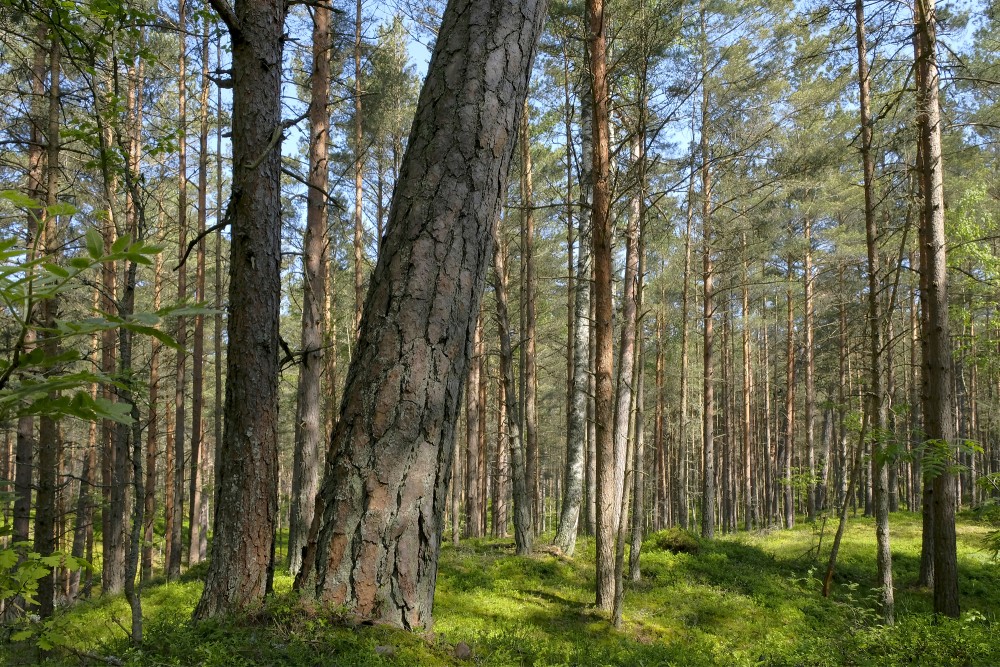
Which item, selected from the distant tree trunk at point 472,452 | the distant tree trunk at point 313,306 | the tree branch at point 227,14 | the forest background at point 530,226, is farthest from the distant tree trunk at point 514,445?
the tree branch at point 227,14

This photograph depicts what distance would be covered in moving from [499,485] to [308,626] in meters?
14.5

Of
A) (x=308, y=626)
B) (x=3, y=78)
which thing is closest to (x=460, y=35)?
(x=308, y=626)

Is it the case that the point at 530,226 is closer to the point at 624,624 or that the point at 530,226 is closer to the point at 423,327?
the point at 624,624

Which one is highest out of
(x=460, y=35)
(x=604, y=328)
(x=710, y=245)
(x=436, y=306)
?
(x=710, y=245)

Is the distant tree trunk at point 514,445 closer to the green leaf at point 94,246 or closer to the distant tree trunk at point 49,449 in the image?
the distant tree trunk at point 49,449

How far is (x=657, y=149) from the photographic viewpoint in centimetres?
1501

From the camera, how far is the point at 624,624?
7.20m

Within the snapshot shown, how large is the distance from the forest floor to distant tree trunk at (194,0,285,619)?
0.42m

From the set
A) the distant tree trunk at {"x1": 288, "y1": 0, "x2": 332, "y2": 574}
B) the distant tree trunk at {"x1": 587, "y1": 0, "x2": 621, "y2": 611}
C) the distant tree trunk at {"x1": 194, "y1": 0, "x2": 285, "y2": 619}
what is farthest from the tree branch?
the distant tree trunk at {"x1": 288, "y1": 0, "x2": 332, "y2": 574}

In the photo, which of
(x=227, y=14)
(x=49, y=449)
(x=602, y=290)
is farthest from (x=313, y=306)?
(x=227, y=14)

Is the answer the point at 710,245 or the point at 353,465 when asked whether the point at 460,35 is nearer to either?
the point at 353,465

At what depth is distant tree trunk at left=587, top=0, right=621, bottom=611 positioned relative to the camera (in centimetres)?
706

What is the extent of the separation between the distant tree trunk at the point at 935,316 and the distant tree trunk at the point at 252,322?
350 inches

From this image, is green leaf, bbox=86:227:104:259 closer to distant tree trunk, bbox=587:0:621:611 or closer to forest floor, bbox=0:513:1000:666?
forest floor, bbox=0:513:1000:666
